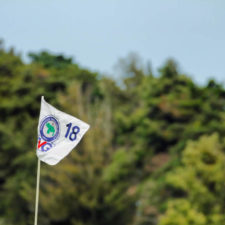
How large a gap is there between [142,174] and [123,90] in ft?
47.3

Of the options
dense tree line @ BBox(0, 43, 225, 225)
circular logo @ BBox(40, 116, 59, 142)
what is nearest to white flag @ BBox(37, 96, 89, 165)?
circular logo @ BBox(40, 116, 59, 142)

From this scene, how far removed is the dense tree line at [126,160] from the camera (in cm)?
2031

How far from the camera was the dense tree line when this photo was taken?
2031 cm

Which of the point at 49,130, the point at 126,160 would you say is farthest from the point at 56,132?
the point at 126,160

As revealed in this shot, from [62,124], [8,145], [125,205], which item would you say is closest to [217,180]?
[125,205]

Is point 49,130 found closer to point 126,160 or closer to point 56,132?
point 56,132

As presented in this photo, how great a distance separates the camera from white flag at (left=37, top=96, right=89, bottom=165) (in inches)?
314

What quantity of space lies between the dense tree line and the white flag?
1210 cm

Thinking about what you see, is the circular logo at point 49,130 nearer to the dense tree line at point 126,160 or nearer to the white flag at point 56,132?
the white flag at point 56,132

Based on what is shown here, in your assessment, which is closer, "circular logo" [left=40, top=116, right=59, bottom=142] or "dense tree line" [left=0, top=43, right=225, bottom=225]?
"circular logo" [left=40, top=116, right=59, bottom=142]

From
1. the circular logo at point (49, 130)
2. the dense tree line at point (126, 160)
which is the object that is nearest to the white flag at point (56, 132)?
the circular logo at point (49, 130)

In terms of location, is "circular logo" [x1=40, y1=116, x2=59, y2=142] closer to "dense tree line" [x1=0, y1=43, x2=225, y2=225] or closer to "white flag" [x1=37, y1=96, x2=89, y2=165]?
"white flag" [x1=37, y1=96, x2=89, y2=165]

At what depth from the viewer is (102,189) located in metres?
25.2

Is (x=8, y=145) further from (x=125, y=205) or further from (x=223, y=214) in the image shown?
(x=223, y=214)
